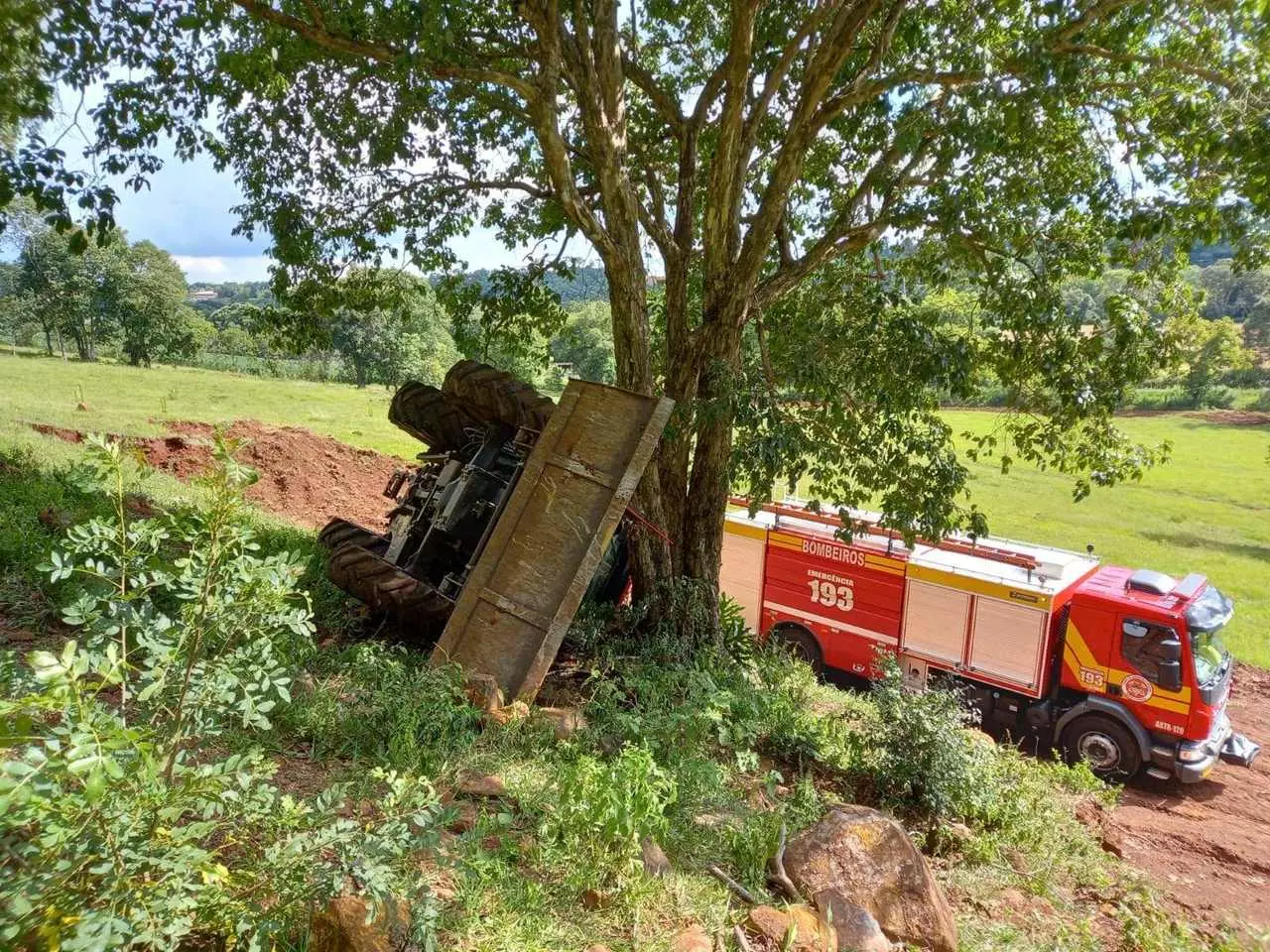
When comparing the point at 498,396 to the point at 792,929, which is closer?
the point at 792,929

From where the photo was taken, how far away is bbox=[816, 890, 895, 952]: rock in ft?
9.80

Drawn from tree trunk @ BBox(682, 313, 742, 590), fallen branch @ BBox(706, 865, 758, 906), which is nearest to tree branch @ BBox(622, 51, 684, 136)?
tree trunk @ BBox(682, 313, 742, 590)

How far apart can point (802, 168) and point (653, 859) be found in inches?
220

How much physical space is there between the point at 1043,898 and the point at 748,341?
16.2ft

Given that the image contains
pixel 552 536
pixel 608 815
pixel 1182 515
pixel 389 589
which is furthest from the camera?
pixel 1182 515

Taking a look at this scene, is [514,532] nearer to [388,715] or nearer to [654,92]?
[388,715]

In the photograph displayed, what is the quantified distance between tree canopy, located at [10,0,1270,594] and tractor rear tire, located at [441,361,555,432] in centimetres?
78

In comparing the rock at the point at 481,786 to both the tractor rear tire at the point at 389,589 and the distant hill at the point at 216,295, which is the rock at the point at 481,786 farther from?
the distant hill at the point at 216,295

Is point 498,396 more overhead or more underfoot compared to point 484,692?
more overhead

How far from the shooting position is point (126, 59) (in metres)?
5.82

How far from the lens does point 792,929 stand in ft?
9.20

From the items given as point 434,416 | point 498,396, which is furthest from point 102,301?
point 498,396

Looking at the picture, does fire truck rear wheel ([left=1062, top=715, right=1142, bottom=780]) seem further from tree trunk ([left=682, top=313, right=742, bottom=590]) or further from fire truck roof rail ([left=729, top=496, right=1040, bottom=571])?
tree trunk ([left=682, top=313, right=742, bottom=590])

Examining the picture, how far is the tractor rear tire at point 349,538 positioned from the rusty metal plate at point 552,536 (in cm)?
189
